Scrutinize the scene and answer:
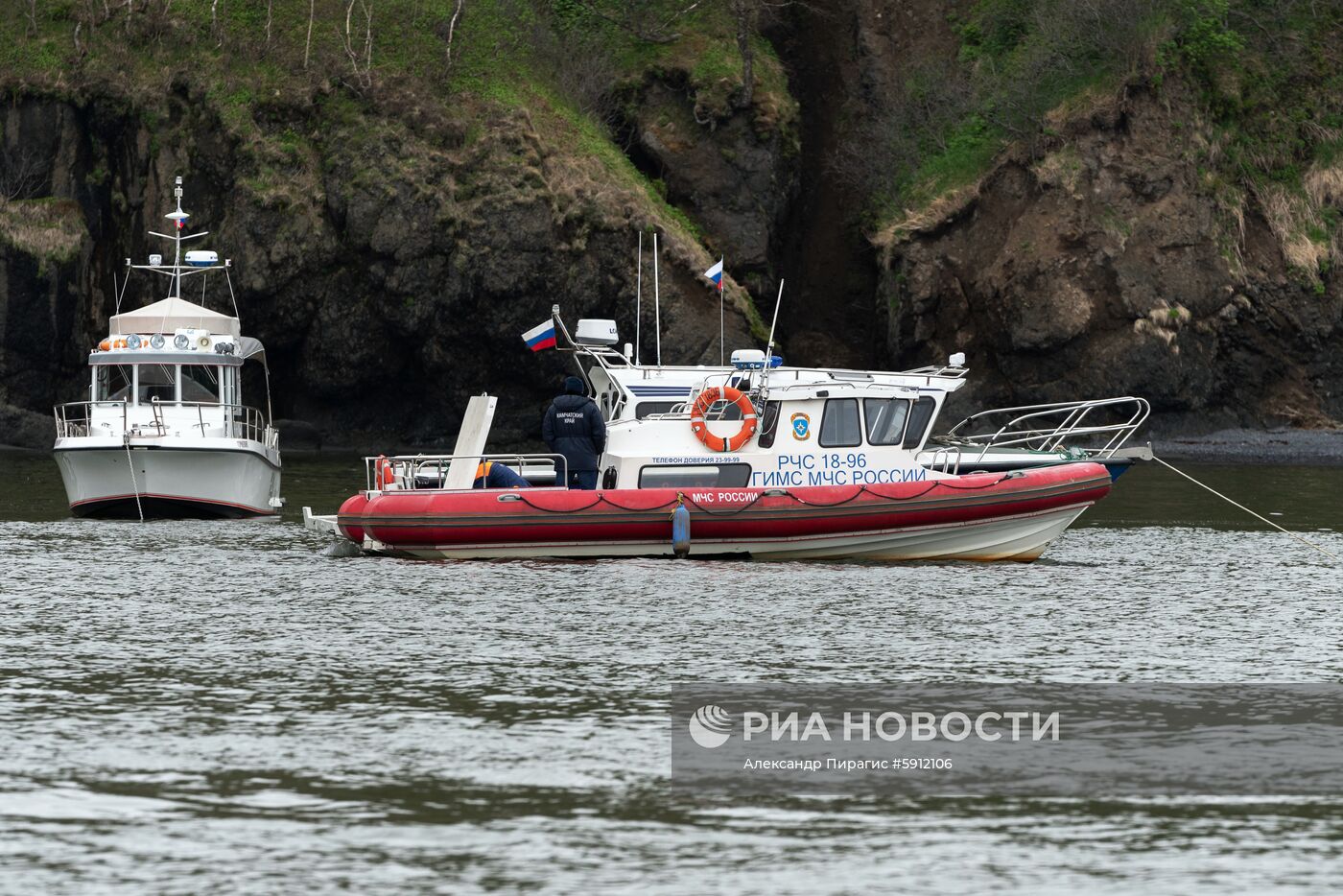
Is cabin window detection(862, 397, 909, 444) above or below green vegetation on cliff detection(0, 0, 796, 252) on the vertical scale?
below

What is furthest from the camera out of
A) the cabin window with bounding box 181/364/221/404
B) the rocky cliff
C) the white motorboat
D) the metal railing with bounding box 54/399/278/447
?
the rocky cliff

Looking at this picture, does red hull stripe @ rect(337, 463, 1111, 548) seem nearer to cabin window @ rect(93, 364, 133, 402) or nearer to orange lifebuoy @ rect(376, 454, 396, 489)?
orange lifebuoy @ rect(376, 454, 396, 489)

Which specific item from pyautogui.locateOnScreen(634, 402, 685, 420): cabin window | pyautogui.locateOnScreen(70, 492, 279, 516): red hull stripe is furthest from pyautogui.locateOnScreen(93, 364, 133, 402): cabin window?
pyautogui.locateOnScreen(634, 402, 685, 420): cabin window

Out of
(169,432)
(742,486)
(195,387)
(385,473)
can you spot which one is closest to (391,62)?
(195,387)

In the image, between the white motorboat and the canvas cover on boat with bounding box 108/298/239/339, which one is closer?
the white motorboat

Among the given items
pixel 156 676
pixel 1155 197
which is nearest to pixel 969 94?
pixel 1155 197

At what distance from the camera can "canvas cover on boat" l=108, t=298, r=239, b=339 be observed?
2888 centimetres

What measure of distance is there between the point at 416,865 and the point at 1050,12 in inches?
1609

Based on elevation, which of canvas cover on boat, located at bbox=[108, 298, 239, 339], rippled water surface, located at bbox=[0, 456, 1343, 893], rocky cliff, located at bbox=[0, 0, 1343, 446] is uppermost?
rocky cliff, located at bbox=[0, 0, 1343, 446]

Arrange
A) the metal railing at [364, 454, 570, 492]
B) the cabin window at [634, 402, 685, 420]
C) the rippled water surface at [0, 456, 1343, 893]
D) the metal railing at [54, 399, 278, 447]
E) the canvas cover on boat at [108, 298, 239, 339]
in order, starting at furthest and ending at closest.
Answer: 1. the canvas cover on boat at [108, 298, 239, 339]
2. the metal railing at [54, 399, 278, 447]
3. the cabin window at [634, 402, 685, 420]
4. the metal railing at [364, 454, 570, 492]
5. the rippled water surface at [0, 456, 1343, 893]

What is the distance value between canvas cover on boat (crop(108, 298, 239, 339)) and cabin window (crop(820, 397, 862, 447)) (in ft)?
42.2

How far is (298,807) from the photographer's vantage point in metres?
9.41

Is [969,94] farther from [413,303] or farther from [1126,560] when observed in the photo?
[1126,560]

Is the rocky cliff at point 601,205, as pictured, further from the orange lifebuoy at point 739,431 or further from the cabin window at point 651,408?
the orange lifebuoy at point 739,431
